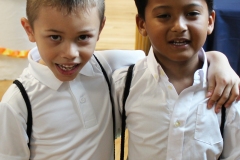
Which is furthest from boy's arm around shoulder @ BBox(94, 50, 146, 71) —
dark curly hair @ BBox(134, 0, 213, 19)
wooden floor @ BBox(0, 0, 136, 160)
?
wooden floor @ BBox(0, 0, 136, 160)

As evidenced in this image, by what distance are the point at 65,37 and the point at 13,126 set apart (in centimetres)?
28

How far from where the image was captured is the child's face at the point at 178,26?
34.7 inches

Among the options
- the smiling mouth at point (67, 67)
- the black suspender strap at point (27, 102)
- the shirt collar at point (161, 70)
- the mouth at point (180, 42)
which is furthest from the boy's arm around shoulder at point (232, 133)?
the black suspender strap at point (27, 102)

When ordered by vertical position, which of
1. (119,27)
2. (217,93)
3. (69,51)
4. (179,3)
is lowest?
(119,27)

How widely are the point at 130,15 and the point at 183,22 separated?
2.36 meters

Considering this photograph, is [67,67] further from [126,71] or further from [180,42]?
[180,42]

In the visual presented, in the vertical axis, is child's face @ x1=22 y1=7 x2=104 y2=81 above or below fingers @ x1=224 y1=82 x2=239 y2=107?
above

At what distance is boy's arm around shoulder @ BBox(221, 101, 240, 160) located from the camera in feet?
3.00

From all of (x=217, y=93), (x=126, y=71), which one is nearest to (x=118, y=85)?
(x=126, y=71)

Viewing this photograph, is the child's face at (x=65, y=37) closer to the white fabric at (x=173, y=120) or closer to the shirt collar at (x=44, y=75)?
the shirt collar at (x=44, y=75)

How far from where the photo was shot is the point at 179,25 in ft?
2.87

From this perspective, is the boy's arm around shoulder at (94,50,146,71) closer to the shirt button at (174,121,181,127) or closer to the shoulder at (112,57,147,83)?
the shoulder at (112,57,147,83)

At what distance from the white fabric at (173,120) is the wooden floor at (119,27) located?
5.34 ft

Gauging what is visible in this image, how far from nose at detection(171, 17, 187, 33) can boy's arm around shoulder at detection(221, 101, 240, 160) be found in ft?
0.82
